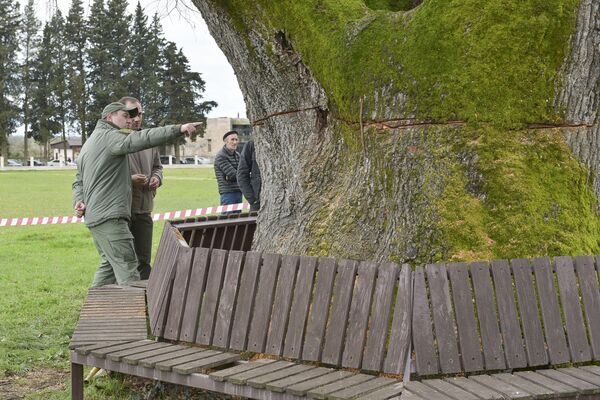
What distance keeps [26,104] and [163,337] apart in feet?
291

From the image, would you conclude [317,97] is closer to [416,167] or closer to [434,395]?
[416,167]

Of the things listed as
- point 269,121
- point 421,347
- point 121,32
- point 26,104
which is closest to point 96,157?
point 269,121

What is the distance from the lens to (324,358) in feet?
15.2

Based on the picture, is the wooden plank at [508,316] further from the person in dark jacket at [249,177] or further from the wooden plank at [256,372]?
the person in dark jacket at [249,177]

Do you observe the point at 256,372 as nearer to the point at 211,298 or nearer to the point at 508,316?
the point at 211,298

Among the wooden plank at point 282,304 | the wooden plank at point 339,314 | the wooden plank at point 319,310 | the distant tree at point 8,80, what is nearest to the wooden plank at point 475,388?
the wooden plank at point 339,314

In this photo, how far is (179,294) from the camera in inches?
212

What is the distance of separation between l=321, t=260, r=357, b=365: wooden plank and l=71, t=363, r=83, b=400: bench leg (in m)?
1.68

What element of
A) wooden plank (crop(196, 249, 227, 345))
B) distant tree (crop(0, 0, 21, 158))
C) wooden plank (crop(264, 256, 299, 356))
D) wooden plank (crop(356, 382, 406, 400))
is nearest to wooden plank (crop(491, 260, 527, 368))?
wooden plank (crop(356, 382, 406, 400))

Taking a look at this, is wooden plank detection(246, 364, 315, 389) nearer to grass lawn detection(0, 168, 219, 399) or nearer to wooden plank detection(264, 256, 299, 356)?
wooden plank detection(264, 256, 299, 356)

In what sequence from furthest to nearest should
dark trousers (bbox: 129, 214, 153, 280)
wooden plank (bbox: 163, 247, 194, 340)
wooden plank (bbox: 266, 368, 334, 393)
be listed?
dark trousers (bbox: 129, 214, 153, 280), wooden plank (bbox: 163, 247, 194, 340), wooden plank (bbox: 266, 368, 334, 393)

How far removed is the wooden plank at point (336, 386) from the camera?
418 centimetres

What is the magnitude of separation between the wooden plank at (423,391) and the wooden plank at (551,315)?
0.81 meters

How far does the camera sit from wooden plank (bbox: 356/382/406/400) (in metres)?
4.11
